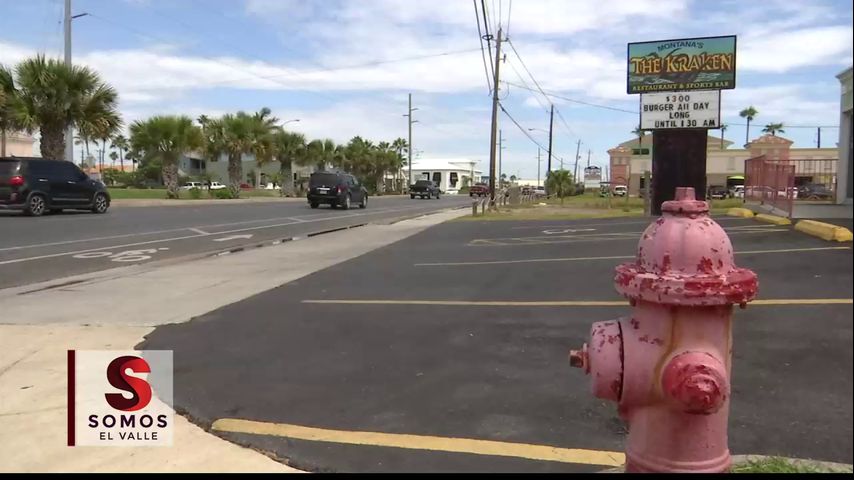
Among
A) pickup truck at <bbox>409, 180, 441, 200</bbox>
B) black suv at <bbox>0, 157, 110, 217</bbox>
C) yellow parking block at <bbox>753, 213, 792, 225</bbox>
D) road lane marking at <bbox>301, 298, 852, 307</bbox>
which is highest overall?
pickup truck at <bbox>409, 180, 441, 200</bbox>

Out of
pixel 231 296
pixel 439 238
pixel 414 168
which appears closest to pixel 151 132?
Answer: pixel 439 238

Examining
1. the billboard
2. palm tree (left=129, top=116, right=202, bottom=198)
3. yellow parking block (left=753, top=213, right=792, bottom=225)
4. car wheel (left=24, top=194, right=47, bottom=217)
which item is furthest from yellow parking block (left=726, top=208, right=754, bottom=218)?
palm tree (left=129, top=116, right=202, bottom=198)

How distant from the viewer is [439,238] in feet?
55.3

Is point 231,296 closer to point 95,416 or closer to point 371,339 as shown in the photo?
point 371,339

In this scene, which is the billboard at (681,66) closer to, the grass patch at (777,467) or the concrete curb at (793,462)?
the concrete curb at (793,462)

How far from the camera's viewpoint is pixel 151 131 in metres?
41.9

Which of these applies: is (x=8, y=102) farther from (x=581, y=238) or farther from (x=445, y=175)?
(x=445, y=175)

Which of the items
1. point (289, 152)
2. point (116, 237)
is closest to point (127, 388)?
point (116, 237)

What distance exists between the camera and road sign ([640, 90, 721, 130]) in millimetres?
22375

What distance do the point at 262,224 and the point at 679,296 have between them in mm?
20379

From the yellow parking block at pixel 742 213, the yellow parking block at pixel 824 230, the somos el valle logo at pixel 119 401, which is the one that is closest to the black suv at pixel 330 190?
the yellow parking block at pixel 742 213

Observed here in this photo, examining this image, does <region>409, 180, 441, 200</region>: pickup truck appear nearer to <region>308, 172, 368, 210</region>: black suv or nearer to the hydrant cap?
<region>308, 172, 368, 210</region>: black suv

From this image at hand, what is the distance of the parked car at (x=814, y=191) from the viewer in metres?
16.3

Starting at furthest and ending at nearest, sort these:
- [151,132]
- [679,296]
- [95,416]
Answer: [151,132], [95,416], [679,296]
